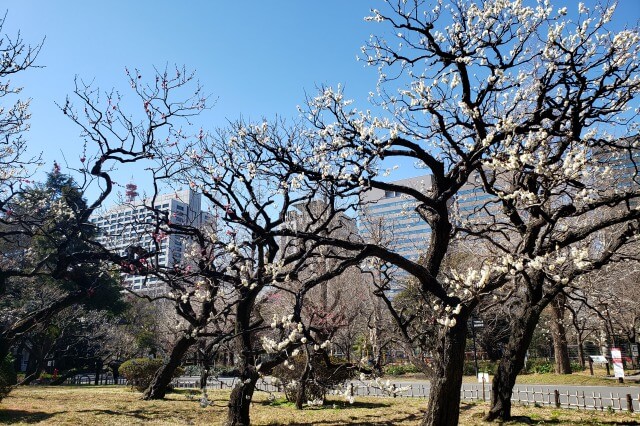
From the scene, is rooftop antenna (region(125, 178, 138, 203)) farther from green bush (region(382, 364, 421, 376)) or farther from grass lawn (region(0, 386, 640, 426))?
green bush (region(382, 364, 421, 376))

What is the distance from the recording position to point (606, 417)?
35.9 feet

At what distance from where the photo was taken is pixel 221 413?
12.6m

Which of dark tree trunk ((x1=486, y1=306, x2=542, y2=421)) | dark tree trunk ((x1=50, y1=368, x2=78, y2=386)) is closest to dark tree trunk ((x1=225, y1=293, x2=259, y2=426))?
dark tree trunk ((x1=486, y1=306, x2=542, y2=421))

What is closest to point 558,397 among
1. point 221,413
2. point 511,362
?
point 511,362

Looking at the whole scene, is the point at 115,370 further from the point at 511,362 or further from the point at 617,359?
the point at 617,359

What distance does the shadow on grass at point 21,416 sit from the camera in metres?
10.5

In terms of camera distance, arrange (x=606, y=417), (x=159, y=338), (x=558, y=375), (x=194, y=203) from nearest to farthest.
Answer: (x=606, y=417) < (x=194, y=203) < (x=558, y=375) < (x=159, y=338)

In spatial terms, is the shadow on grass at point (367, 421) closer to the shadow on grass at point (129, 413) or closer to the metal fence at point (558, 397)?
the metal fence at point (558, 397)

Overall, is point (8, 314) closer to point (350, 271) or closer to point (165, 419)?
point (165, 419)

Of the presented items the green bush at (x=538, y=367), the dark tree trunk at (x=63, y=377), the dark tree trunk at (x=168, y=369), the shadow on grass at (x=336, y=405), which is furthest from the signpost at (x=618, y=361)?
the dark tree trunk at (x=63, y=377)

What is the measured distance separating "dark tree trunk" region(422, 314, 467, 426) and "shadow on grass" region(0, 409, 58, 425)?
29.1 ft

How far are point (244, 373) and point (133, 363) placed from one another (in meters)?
11.9

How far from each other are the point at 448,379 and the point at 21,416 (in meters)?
10.2

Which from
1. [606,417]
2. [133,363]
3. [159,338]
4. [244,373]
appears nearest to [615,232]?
[606,417]
